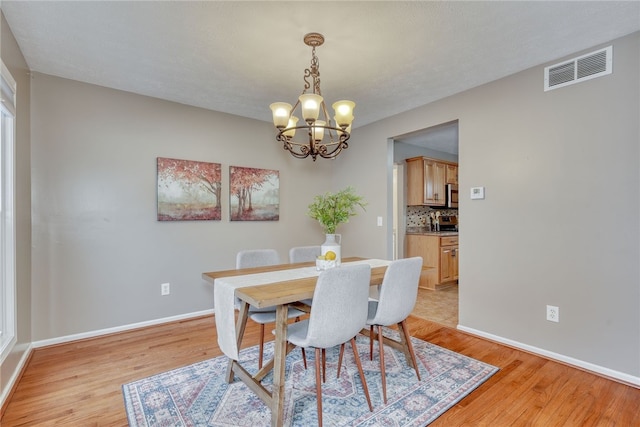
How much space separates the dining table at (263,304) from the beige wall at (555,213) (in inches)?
54.8

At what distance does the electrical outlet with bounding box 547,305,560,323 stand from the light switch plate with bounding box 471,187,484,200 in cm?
107

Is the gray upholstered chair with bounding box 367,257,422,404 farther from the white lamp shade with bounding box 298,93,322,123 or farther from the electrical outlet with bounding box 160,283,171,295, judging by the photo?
the electrical outlet with bounding box 160,283,171,295

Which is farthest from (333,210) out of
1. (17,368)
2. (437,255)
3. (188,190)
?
(437,255)

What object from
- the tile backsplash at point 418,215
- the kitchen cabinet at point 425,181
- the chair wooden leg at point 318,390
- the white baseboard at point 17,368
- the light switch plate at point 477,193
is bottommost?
the white baseboard at point 17,368

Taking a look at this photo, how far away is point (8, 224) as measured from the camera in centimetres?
210

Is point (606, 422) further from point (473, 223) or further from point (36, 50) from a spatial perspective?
point (36, 50)

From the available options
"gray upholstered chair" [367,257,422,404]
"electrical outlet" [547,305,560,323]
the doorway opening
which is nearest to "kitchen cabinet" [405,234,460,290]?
the doorway opening

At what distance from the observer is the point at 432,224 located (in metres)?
5.87

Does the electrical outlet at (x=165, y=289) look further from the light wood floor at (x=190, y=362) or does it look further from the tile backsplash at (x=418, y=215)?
the tile backsplash at (x=418, y=215)

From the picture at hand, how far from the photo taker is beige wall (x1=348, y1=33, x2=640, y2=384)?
2.15 m

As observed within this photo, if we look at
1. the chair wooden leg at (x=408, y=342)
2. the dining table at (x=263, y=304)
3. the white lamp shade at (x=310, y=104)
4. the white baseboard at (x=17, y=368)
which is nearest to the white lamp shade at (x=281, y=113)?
the white lamp shade at (x=310, y=104)

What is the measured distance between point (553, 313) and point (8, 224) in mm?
4082

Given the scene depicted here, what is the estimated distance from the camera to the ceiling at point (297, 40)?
1876 millimetres

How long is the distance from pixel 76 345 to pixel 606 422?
388cm
